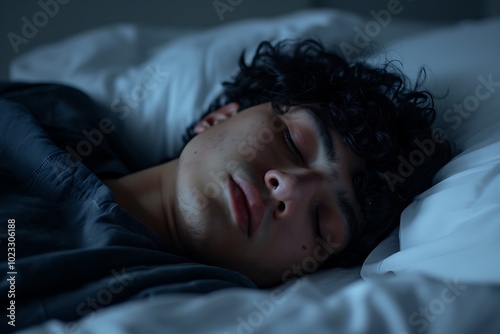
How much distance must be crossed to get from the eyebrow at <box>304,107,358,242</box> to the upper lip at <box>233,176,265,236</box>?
13 centimetres

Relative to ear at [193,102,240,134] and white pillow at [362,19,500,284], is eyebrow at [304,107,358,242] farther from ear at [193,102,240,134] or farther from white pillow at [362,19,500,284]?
ear at [193,102,240,134]

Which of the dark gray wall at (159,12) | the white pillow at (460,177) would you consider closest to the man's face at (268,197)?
the white pillow at (460,177)

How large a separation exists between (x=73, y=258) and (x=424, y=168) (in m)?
0.58

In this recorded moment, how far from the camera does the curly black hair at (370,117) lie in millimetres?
833

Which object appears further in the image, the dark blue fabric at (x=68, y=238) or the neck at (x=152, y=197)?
the neck at (x=152, y=197)

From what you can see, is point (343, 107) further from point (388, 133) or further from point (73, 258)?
point (73, 258)

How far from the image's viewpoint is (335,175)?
0.79 meters

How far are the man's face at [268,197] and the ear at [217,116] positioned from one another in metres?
0.14

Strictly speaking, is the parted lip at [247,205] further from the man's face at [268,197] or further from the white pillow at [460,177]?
the white pillow at [460,177]

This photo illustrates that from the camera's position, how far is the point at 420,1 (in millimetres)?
1563

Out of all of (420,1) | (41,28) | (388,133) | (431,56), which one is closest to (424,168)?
(388,133)

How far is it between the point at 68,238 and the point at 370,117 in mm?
523

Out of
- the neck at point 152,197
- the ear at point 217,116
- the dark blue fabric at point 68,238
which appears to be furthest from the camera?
the ear at point 217,116

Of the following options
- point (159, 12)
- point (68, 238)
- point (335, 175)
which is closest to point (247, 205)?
point (335, 175)
